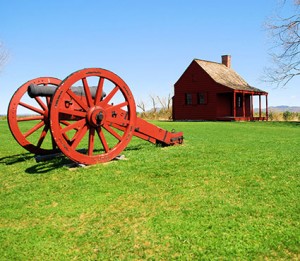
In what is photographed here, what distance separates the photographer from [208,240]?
3902 millimetres

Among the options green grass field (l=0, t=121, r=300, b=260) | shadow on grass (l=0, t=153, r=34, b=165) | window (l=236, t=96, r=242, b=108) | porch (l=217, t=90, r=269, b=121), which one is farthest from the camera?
window (l=236, t=96, r=242, b=108)

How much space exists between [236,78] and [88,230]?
33144mm

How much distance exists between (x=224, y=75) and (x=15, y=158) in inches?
1100

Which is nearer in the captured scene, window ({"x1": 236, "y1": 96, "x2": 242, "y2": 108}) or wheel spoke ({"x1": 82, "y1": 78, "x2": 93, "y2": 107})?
wheel spoke ({"x1": 82, "y1": 78, "x2": 93, "y2": 107})

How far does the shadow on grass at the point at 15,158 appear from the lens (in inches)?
341

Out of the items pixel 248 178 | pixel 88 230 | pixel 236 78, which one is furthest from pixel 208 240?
pixel 236 78

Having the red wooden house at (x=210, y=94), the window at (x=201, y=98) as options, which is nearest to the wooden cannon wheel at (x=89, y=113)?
the red wooden house at (x=210, y=94)

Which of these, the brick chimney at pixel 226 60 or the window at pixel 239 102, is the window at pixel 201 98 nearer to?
the window at pixel 239 102

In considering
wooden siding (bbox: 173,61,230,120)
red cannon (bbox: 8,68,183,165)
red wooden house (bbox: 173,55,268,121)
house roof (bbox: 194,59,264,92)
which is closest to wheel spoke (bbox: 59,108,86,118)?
red cannon (bbox: 8,68,183,165)

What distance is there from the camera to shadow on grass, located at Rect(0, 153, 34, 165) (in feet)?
28.4

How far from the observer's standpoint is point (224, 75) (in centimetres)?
3438

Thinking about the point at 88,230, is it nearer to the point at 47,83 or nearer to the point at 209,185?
the point at 209,185

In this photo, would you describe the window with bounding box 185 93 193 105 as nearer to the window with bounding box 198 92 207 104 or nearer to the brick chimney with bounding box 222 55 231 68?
the window with bounding box 198 92 207 104

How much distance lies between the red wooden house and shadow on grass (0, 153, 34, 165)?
22.9 metres
